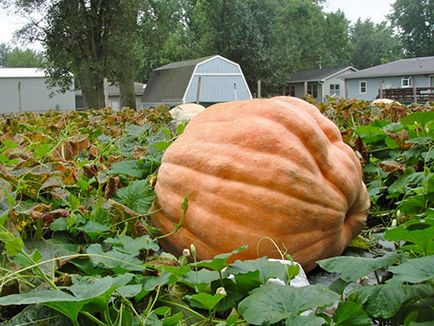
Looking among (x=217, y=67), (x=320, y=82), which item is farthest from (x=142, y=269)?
(x=320, y=82)

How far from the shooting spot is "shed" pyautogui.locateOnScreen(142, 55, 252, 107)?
1713 inches

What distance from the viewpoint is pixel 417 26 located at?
2844 inches

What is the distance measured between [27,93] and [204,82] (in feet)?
46.7

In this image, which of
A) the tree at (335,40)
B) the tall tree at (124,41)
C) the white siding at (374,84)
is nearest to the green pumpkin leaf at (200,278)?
the tall tree at (124,41)

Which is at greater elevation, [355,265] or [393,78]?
[393,78]

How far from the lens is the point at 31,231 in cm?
164

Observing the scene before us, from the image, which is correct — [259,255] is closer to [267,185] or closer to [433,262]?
[267,185]

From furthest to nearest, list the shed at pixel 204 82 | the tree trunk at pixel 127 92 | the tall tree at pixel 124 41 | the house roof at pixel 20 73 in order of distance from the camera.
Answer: the house roof at pixel 20 73 → the shed at pixel 204 82 → the tree trunk at pixel 127 92 → the tall tree at pixel 124 41

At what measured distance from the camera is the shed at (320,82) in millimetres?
55281

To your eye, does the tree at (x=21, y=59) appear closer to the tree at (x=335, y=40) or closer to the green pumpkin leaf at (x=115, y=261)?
the tree at (x=335, y=40)

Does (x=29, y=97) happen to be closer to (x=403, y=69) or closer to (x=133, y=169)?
(x=403, y=69)

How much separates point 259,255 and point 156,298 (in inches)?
26.0

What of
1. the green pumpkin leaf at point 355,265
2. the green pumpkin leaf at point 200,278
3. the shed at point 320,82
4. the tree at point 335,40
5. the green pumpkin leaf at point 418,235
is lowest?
the green pumpkin leaf at point 200,278

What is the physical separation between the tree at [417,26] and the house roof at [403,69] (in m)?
25.0
